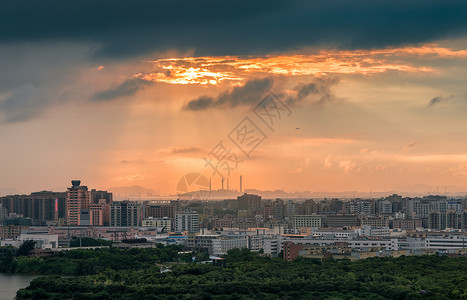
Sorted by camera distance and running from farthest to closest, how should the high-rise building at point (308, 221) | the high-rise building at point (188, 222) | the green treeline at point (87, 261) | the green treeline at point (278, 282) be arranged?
the high-rise building at point (308, 221)
the high-rise building at point (188, 222)
the green treeline at point (87, 261)
the green treeline at point (278, 282)

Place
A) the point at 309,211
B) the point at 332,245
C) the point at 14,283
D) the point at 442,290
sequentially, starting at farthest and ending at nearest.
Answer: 1. the point at 309,211
2. the point at 332,245
3. the point at 14,283
4. the point at 442,290

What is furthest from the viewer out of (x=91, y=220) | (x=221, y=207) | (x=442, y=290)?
(x=221, y=207)

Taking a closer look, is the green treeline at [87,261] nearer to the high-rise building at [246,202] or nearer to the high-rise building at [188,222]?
the high-rise building at [188,222]

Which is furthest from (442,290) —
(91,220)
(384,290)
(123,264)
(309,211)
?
(309,211)

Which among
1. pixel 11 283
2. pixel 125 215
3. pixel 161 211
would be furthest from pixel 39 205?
pixel 11 283

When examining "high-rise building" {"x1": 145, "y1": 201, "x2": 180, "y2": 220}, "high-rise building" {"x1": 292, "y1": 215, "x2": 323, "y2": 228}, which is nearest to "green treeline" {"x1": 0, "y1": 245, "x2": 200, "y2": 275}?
"high-rise building" {"x1": 292, "y1": 215, "x2": 323, "y2": 228}

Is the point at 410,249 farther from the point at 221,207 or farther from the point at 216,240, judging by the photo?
the point at 221,207

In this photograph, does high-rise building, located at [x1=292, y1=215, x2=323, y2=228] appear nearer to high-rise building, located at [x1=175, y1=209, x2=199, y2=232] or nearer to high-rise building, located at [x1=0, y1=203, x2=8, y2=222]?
high-rise building, located at [x1=175, y1=209, x2=199, y2=232]

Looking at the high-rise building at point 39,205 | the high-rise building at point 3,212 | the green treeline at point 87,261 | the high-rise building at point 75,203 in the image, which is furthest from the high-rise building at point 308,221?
the high-rise building at point 3,212
